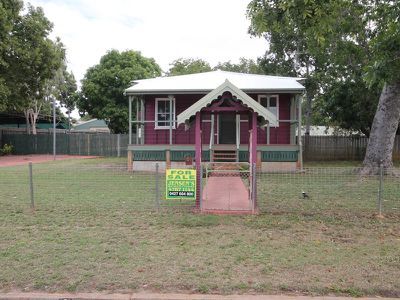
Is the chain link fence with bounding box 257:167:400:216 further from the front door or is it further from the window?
the window

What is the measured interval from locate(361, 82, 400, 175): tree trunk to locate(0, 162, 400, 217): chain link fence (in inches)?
114

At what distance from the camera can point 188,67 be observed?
4753 centimetres

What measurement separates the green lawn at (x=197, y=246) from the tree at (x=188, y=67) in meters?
37.3

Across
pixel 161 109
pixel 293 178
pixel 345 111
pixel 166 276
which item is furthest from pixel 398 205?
pixel 345 111

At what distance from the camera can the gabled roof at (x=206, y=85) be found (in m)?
18.1

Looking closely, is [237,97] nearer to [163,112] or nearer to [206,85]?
[206,85]

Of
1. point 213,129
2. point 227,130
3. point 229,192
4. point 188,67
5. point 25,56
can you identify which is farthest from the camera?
point 188,67

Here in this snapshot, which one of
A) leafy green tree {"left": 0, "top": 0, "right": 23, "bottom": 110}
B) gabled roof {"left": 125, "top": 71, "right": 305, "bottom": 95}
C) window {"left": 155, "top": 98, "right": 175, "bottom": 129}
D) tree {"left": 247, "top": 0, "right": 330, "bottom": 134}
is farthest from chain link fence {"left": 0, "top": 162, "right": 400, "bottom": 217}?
leafy green tree {"left": 0, "top": 0, "right": 23, "bottom": 110}

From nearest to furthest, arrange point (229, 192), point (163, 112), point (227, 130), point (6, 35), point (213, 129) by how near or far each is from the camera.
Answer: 1. point (229, 192)
2. point (213, 129)
3. point (227, 130)
4. point (163, 112)
5. point (6, 35)

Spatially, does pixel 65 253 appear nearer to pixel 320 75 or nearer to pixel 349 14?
pixel 349 14

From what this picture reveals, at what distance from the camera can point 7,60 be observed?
1093 inches

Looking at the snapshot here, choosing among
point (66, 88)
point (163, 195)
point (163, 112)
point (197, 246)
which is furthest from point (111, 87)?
point (197, 246)

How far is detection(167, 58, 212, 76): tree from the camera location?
46.4m

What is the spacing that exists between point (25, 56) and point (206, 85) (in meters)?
15.2
